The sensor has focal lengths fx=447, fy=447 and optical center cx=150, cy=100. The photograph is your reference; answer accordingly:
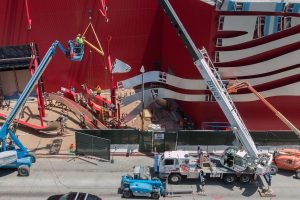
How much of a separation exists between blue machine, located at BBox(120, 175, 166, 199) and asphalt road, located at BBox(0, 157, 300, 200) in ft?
2.54

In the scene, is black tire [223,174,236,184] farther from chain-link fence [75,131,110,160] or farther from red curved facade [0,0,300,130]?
chain-link fence [75,131,110,160]

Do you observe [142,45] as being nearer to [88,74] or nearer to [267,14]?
[88,74]

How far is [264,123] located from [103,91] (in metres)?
14.2

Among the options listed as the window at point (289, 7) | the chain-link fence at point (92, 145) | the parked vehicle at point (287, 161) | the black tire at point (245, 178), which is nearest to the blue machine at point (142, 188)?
the chain-link fence at point (92, 145)

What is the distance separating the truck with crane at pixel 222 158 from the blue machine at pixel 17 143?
28.1 ft

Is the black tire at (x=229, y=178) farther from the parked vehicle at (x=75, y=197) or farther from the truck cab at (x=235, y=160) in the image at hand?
the parked vehicle at (x=75, y=197)

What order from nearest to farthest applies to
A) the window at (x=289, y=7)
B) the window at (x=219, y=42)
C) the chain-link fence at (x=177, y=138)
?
the window at (x=289, y=7)
the window at (x=219, y=42)
the chain-link fence at (x=177, y=138)

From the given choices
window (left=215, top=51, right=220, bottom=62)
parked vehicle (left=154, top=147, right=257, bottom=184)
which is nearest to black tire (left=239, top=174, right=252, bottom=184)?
parked vehicle (left=154, top=147, right=257, bottom=184)

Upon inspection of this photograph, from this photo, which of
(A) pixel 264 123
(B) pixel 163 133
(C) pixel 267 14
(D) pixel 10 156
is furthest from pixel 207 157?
(D) pixel 10 156

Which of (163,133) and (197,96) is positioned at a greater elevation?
(197,96)

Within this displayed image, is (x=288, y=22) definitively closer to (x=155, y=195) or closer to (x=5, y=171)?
(x=155, y=195)

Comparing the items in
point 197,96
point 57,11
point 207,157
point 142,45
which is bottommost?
point 207,157

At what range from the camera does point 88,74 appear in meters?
38.9

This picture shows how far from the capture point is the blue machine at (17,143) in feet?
94.4
